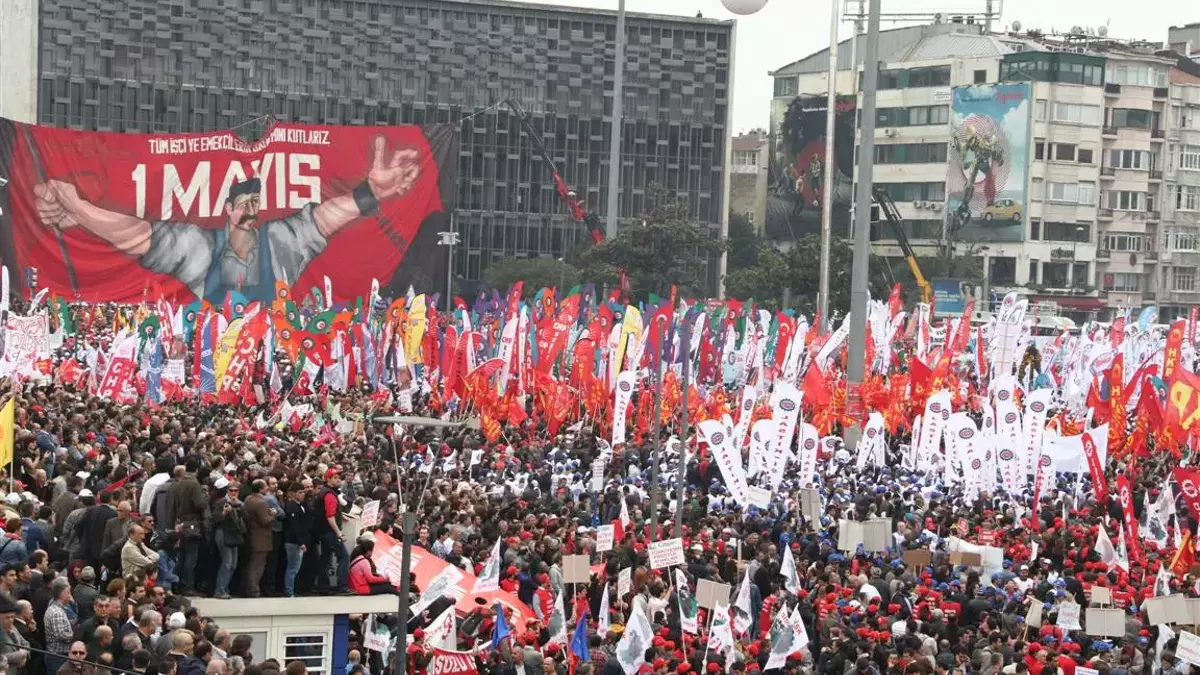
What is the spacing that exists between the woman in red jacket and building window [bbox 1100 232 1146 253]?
3433 inches

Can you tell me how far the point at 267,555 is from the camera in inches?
602

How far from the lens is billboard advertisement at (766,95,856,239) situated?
324 ft

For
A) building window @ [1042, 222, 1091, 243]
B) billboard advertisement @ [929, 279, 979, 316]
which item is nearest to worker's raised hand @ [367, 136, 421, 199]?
billboard advertisement @ [929, 279, 979, 316]

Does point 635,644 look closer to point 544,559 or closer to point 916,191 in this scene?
point 544,559

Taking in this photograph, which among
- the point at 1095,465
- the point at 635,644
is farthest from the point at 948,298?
the point at 635,644

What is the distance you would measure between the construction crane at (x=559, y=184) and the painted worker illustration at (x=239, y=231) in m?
40.2

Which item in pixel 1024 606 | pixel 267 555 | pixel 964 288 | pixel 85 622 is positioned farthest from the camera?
pixel 964 288

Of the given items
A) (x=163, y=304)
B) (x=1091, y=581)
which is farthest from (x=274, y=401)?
(x=1091, y=581)

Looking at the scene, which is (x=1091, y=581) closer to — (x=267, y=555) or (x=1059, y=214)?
(x=267, y=555)

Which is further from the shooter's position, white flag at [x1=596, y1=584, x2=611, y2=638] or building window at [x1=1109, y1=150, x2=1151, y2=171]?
building window at [x1=1109, y1=150, x2=1151, y2=171]

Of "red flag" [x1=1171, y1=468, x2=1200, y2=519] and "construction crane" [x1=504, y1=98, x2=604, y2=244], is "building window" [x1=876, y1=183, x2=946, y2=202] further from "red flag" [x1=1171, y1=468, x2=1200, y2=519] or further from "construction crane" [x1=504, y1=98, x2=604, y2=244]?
"red flag" [x1=1171, y1=468, x2=1200, y2=519]

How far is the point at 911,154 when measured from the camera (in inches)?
3885

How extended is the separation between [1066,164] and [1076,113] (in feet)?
7.81

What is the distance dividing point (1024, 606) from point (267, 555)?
727 cm
